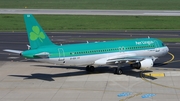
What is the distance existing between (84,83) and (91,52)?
4866 millimetres

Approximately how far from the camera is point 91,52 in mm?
51188

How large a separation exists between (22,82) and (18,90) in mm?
3642

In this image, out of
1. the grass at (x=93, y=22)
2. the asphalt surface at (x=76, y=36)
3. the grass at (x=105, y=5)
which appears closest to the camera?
the asphalt surface at (x=76, y=36)

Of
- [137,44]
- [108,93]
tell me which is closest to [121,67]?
[137,44]

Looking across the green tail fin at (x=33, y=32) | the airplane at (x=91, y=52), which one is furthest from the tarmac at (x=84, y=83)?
the green tail fin at (x=33, y=32)

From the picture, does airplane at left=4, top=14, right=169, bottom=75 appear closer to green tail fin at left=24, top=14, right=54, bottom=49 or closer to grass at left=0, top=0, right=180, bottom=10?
green tail fin at left=24, top=14, right=54, bottom=49

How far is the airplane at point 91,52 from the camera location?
47312 millimetres

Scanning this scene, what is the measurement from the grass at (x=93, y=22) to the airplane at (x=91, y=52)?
44.0 metres

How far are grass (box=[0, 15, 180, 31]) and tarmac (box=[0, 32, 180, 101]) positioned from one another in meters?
37.6

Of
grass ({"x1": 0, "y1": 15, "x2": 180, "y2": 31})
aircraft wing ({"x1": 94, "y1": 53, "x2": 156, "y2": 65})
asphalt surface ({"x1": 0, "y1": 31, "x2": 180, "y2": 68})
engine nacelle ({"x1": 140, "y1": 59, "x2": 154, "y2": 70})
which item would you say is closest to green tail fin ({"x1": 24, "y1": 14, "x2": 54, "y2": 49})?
aircraft wing ({"x1": 94, "y1": 53, "x2": 156, "y2": 65})

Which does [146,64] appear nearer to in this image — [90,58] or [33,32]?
[90,58]

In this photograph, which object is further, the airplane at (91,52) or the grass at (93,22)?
the grass at (93,22)

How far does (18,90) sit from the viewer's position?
148 ft

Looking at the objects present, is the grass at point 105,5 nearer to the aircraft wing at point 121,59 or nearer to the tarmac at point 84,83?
the tarmac at point 84,83
